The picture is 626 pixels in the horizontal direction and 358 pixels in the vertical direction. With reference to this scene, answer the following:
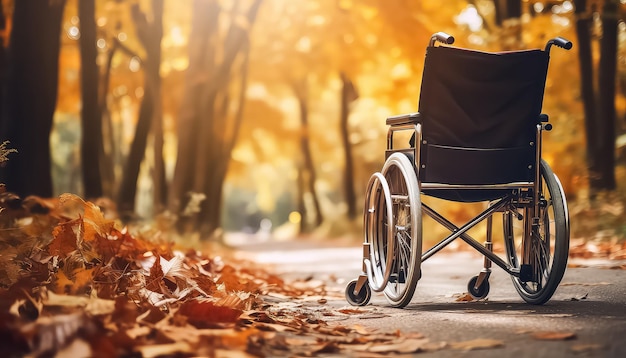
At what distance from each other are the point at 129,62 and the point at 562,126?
9711mm

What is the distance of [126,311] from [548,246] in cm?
242

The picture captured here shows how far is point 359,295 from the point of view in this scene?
4965 mm

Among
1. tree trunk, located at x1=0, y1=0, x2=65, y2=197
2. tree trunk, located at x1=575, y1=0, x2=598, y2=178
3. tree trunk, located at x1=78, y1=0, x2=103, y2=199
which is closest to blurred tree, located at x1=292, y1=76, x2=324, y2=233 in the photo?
tree trunk, located at x1=575, y1=0, x2=598, y2=178

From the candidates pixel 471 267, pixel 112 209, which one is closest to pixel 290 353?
pixel 471 267

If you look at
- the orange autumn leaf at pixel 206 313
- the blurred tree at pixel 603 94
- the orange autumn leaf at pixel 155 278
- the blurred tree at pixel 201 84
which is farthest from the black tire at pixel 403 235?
the blurred tree at pixel 603 94

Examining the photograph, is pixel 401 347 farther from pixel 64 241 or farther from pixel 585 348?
pixel 64 241

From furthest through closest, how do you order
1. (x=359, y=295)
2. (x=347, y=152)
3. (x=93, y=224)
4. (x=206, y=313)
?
(x=347, y=152), (x=359, y=295), (x=93, y=224), (x=206, y=313)

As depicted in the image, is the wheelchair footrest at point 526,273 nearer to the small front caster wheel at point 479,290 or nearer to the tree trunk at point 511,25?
the small front caster wheel at point 479,290

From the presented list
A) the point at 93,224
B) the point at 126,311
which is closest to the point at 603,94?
the point at 93,224

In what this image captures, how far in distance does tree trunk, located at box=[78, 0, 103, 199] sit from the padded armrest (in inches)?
307

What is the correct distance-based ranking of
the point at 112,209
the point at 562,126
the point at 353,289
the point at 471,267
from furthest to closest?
the point at 562,126, the point at 112,209, the point at 471,267, the point at 353,289

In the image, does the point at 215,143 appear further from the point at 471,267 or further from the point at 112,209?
the point at 471,267

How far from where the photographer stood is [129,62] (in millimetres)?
19094

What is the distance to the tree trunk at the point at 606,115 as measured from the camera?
13.3 metres
